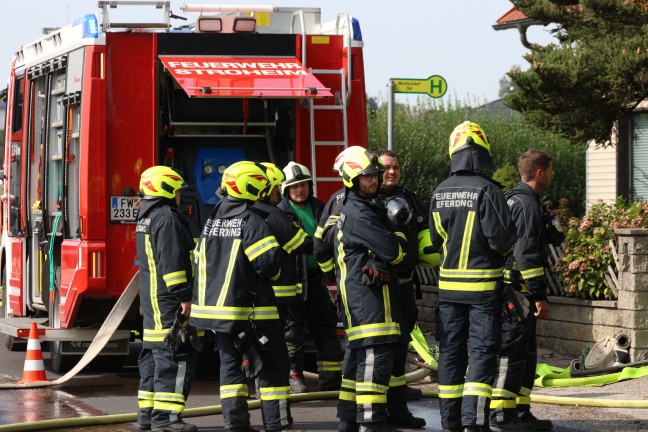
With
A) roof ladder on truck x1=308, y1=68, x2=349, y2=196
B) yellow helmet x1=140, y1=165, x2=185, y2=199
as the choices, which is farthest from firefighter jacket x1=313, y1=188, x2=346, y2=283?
roof ladder on truck x1=308, y1=68, x2=349, y2=196

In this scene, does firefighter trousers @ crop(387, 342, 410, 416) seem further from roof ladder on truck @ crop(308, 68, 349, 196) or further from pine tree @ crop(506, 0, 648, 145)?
pine tree @ crop(506, 0, 648, 145)

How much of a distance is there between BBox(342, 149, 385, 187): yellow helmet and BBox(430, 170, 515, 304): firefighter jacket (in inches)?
19.1

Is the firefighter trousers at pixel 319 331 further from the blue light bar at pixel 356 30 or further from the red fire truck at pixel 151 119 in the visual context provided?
the blue light bar at pixel 356 30

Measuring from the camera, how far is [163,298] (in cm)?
873

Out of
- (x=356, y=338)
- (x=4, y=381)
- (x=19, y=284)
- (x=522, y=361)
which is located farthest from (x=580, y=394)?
(x=19, y=284)

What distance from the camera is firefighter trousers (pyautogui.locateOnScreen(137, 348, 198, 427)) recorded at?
8.50 meters

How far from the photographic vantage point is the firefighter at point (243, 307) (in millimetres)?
8031

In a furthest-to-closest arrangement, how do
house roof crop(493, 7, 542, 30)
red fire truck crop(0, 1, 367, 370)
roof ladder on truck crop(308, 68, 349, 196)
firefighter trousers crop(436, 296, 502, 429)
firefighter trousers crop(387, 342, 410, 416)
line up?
house roof crop(493, 7, 542, 30) < roof ladder on truck crop(308, 68, 349, 196) < red fire truck crop(0, 1, 367, 370) < firefighter trousers crop(387, 342, 410, 416) < firefighter trousers crop(436, 296, 502, 429)

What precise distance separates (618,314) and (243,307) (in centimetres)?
448

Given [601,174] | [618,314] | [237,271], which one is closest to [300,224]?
[237,271]

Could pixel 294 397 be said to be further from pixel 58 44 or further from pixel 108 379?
pixel 58 44

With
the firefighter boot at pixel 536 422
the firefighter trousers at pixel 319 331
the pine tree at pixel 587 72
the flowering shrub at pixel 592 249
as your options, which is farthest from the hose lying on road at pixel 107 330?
the pine tree at pixel 587 72

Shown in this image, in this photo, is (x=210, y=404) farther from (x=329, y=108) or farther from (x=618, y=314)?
(x=618, y=314)

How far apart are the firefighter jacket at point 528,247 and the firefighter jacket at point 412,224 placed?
0.67m
